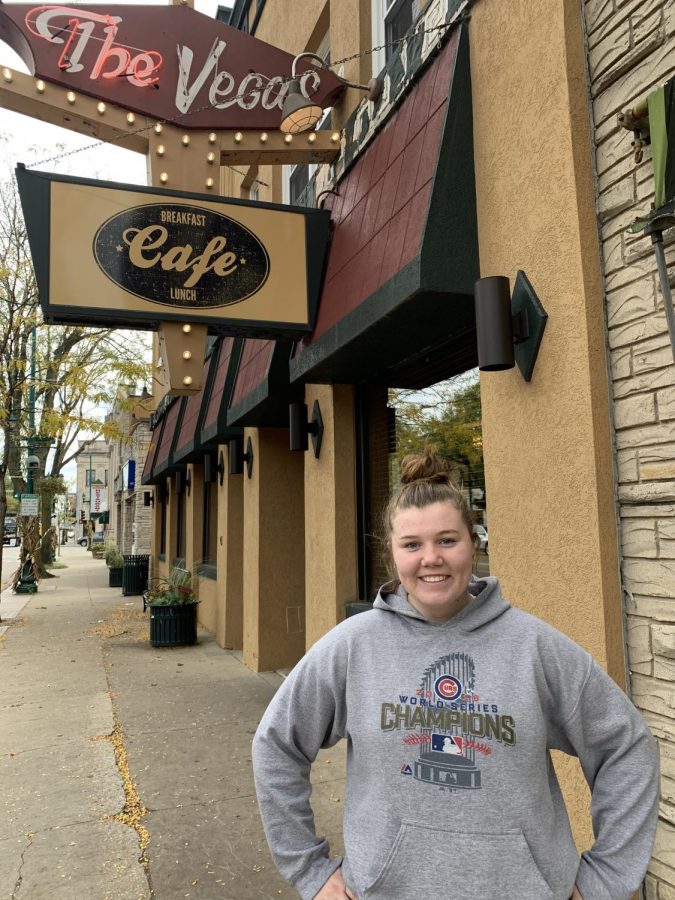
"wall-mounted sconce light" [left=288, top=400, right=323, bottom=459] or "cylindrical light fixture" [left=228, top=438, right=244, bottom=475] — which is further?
"cylindrical light fixture" [left=228, top=438, right=244, bottom=475]

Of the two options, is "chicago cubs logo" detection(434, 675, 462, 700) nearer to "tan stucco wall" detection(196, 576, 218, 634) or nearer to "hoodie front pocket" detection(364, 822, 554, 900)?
"hoodie front pocket" detection(364, 822, 554, 900)

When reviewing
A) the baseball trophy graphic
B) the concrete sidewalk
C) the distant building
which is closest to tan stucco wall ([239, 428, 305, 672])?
the concrete sidewalk

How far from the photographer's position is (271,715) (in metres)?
1.61

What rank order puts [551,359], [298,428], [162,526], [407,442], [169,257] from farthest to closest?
1. [162,526]
2. [298,428]
3. [407,442]
4. [169,257]
5. [551,359]

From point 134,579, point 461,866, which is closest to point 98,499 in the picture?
point 134,579

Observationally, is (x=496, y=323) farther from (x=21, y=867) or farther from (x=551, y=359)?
(x=21, y=867)

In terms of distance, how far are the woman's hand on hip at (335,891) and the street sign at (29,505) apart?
58.6 feet

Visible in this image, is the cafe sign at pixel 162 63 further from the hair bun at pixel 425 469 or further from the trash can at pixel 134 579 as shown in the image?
the trash can at pixel 134 579

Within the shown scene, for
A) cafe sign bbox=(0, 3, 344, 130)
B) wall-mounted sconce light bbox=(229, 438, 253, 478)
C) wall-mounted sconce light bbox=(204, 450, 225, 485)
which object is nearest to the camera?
cafe sign bbox=(0, 3, 344, 130)

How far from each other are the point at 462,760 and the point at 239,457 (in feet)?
25.0

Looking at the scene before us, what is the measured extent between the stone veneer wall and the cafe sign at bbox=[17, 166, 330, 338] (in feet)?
8.30

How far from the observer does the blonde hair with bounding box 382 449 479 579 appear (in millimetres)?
1577

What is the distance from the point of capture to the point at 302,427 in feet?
20.1

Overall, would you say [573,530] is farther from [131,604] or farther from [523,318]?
[131,604]
